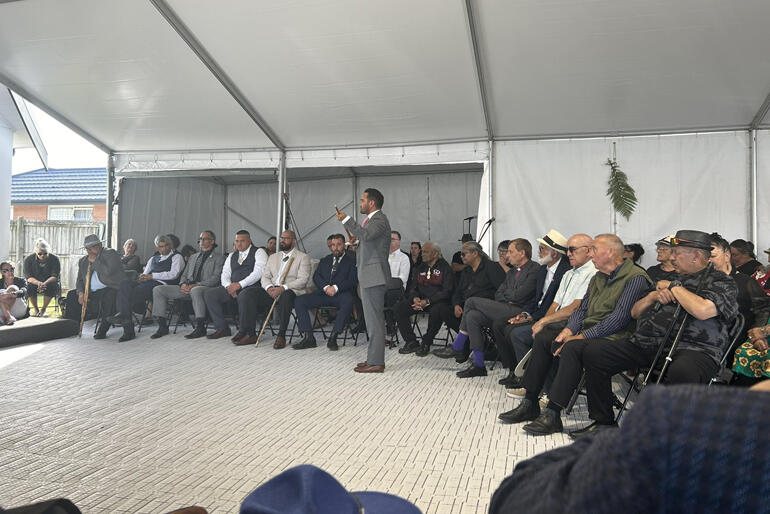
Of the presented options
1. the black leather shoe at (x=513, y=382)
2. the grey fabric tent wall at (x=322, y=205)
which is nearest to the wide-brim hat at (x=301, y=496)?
the black leather shoe at (x=513, y=382)

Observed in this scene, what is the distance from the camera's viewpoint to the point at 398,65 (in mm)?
5559

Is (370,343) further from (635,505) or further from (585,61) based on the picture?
(635,505)

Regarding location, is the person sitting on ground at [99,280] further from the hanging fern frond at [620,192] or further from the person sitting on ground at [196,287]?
the hanging fern frond at [620,192]

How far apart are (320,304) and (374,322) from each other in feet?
5.21

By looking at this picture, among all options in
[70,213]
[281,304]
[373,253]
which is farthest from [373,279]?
[70,213]

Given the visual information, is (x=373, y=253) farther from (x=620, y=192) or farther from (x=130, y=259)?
(x=130, y=259)

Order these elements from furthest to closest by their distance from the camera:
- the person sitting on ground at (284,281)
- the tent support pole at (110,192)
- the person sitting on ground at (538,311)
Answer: the tent support pole at (110,192)
the person sitting on ground at (284,281)
the person sitting on ground at (538,311)

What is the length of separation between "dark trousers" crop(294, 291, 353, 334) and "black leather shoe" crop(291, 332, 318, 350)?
63 millimetres

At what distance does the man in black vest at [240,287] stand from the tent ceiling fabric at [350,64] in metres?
1.60

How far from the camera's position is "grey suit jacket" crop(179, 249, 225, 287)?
7078 millimetres

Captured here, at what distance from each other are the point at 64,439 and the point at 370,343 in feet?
8.28

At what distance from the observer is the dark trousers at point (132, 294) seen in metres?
6.91

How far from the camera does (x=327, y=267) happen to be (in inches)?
261

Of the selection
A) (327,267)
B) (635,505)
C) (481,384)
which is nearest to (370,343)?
(481,384)
